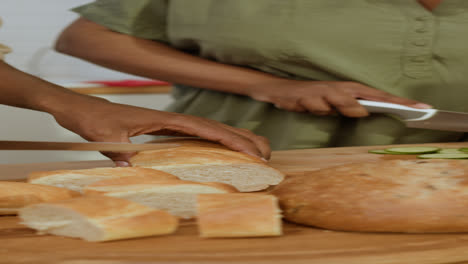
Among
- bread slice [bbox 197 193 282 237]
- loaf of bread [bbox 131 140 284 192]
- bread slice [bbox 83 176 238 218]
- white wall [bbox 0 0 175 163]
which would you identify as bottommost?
white wall [bbox 0 0 175 163]

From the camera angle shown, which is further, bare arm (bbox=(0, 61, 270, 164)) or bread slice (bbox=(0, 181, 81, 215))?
bare arm (bbox=(0, 61, 270, 164))

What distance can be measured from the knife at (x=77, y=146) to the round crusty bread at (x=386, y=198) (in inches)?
11.3

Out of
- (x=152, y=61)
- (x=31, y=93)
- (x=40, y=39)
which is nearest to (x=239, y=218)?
(x=31, y=93)

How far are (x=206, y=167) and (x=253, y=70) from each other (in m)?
0.50

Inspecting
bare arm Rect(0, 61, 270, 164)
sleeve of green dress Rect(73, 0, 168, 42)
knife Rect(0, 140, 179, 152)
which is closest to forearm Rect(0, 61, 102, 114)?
bare arm Rect(0, 61, 270, 164)

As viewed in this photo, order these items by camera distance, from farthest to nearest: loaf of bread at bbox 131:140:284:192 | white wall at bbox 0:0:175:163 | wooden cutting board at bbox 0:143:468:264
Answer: white wall at bbox 0:0:175:163, loaf of bread at bbox 131:140:284:192, wooden cutting board at bbox 0:143:468:264

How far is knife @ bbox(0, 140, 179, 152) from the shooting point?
0.72 metres

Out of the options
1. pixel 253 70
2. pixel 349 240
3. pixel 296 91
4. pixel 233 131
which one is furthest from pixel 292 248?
pixel 253 70

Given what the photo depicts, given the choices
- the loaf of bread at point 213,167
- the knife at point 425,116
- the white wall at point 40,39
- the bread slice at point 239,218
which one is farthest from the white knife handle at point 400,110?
the white wall at point 40,39

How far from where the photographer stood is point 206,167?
861 mm

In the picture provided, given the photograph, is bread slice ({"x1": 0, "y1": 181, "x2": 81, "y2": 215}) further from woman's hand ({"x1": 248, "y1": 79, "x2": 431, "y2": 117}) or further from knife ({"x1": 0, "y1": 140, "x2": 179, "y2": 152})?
woman's hand ({"x1": 248, "y1": 79, "x2": 431, "y2": 117})

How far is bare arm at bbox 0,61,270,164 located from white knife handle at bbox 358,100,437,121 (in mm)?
289

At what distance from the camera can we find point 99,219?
21.6 inches

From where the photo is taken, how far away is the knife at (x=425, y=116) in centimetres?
111
